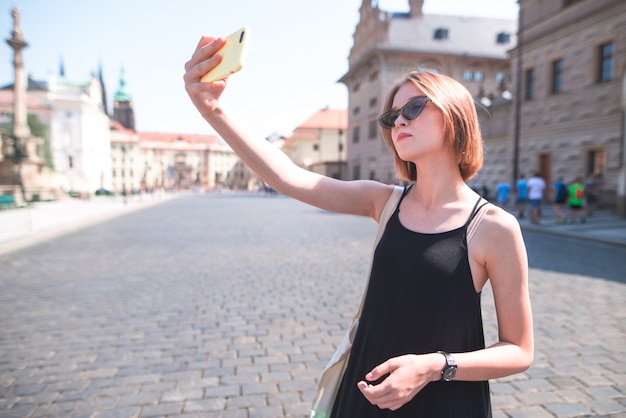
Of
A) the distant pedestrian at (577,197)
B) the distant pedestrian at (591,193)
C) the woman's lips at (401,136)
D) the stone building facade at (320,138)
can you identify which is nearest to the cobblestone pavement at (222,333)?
the woman's lips at (401,136)

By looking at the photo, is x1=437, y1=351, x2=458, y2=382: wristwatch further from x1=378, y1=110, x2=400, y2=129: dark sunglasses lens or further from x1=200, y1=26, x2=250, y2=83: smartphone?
x1=200, y1=26, x2=250, y2=83: smartphone

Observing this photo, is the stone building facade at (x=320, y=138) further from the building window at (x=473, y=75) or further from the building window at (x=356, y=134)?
the building window at (x=473, y=75)

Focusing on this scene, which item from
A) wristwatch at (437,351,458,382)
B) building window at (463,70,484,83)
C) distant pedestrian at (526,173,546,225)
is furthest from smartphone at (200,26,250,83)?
building window at (463,70,484,83)

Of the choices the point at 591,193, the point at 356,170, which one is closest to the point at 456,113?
the point at 591,193

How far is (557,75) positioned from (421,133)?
2486 centimetres

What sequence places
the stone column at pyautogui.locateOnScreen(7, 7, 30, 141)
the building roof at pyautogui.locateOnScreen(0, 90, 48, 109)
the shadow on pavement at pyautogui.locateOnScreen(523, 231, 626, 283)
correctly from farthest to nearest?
the building roof at pyautogui.locateOnScreen(0, 90, 48, 109) < the stone column at pyautogui.locateOnScreen(7, 7, 30, 141) < the shadow on pavement at pyautogui.locateOnScreen(523, 231, 626, 283)

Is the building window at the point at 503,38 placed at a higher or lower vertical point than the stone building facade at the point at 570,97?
higher

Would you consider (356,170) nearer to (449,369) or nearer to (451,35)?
(451,35)

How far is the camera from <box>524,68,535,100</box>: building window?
23906 millimetres

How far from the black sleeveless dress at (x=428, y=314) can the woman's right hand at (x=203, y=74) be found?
853 mm

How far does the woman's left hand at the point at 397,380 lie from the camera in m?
1.26

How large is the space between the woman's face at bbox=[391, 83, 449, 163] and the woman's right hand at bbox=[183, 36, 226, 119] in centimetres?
68

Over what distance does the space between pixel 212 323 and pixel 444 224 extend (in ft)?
14.0

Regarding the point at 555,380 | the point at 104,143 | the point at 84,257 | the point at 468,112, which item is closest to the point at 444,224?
the point at 468,112
